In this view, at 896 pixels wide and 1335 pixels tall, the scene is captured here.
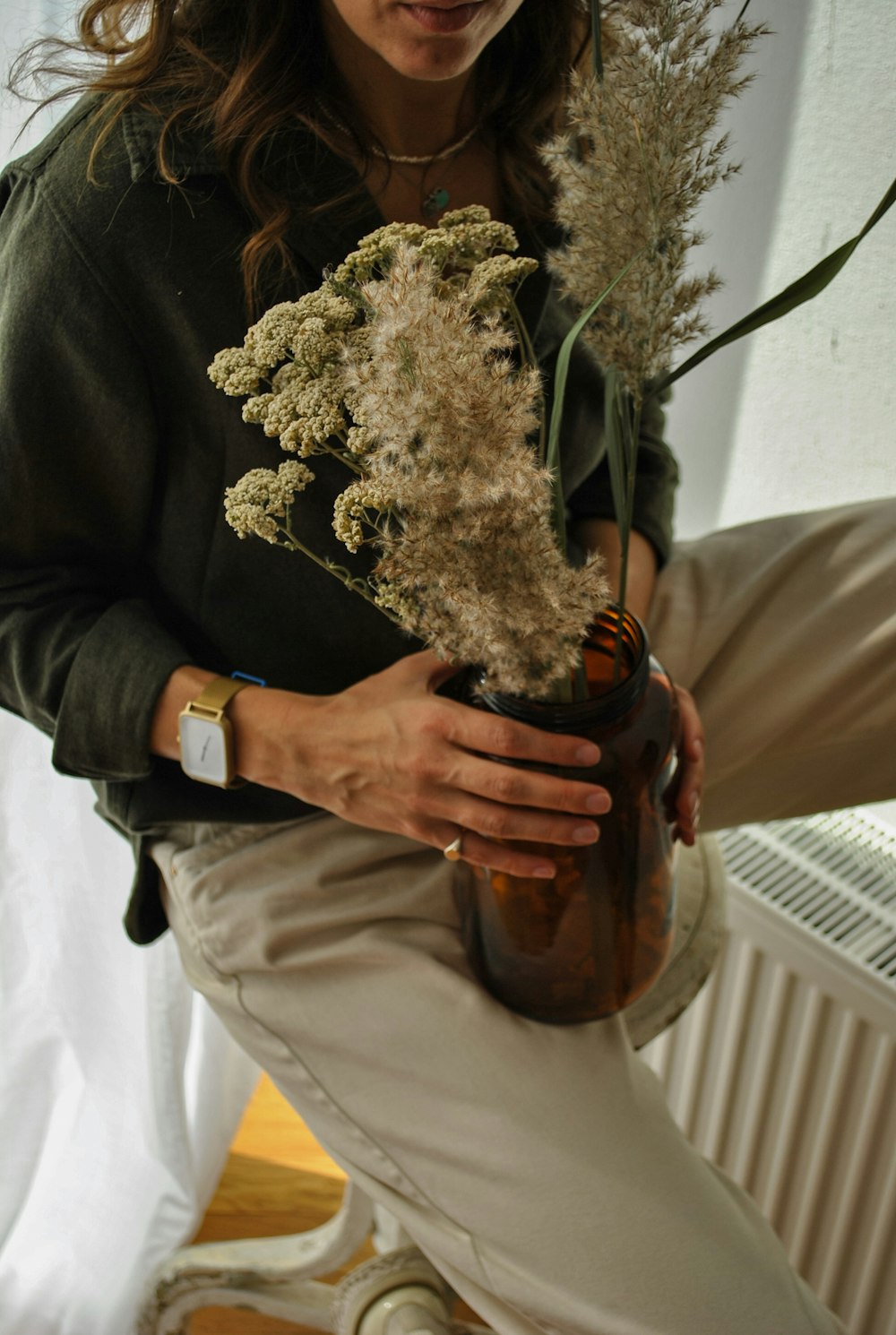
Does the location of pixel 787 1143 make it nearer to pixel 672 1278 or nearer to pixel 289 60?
pixel 672 1278

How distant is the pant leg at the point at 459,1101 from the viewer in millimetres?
763

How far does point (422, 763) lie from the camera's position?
72 centimetres

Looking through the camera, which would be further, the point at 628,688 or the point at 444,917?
the point at 444,917

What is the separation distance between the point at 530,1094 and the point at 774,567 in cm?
47

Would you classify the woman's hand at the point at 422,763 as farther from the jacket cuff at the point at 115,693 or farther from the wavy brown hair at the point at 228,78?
the wavy brown hair at the point at 228,78

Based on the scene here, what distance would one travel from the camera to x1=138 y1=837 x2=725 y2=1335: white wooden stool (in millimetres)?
952

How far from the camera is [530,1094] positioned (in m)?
0.80

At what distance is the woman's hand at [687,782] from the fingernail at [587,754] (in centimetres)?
14

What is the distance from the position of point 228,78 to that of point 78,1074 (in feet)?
3.14

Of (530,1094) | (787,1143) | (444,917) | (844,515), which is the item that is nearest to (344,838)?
(444,917)

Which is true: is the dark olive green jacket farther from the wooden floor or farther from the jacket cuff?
the wooden floor

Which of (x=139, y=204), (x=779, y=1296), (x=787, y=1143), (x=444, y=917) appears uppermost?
(x=139, y=204)

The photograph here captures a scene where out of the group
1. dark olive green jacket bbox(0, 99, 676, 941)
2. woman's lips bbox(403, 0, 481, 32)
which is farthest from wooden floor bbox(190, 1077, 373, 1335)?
woman's lips bbox(403, 0, 481, 32)

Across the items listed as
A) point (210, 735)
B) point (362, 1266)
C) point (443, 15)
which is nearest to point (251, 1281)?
point (362, 1266)
